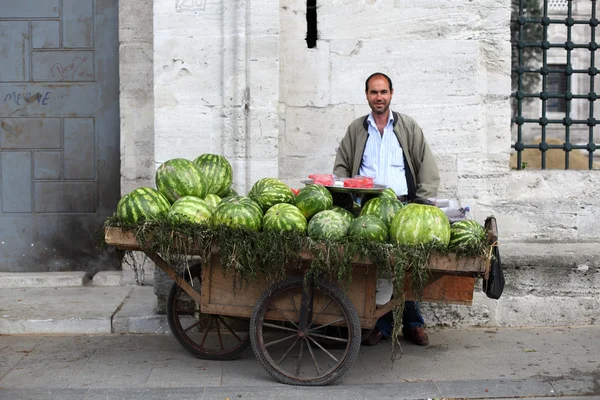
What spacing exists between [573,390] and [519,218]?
83.5 inches

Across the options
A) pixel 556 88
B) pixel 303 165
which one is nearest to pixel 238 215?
pixel 303 165

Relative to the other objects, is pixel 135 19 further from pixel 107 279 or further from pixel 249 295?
pixel 249 295

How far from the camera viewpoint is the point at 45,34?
7.02m

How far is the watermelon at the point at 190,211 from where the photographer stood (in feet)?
14.5

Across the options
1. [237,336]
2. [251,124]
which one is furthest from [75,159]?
[237,336]

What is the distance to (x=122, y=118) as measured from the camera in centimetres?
680

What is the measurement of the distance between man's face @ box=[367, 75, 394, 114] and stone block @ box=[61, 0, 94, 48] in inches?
114

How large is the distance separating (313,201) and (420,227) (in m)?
0.67

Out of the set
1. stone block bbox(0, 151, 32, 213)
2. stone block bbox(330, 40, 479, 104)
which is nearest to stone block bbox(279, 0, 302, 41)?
stone block bbox(330, 40, 479, 104)

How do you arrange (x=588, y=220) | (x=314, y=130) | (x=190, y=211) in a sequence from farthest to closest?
(x=588, y=220)
(x=314, y=130)
(x=190, y=211)

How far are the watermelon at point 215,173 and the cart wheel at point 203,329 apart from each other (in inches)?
22.8

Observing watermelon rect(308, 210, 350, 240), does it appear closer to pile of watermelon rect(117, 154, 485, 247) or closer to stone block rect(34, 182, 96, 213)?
pile of watermelon rect(117, 154, 485, 247)

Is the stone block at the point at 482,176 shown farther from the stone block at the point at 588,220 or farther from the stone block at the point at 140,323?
the stone block at the point at 140,323

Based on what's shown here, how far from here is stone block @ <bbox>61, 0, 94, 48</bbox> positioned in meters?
7.01
